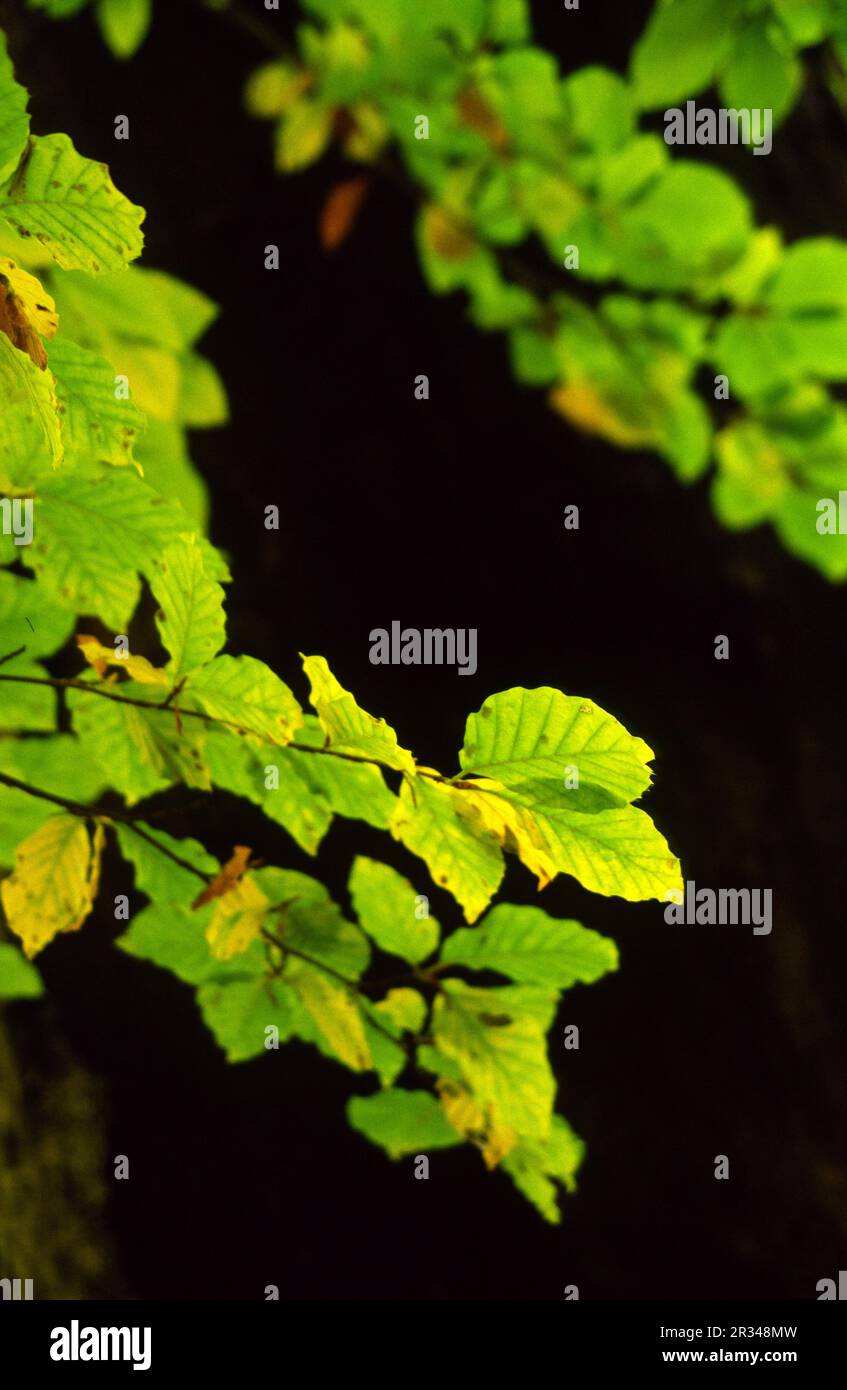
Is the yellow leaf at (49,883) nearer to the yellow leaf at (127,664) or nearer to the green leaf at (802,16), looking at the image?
the yellow leaf at (127,664)

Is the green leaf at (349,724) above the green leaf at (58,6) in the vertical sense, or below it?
below

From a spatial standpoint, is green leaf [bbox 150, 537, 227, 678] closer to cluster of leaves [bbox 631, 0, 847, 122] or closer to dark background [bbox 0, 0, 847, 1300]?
cluster of leaves [bbox 631, 0, 847, 122]

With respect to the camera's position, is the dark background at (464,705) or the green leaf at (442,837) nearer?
Result: the green leaf at (442,837)

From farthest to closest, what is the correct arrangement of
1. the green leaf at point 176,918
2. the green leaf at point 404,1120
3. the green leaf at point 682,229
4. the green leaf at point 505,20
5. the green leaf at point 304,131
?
the green leaf at point 304,131 → the green leaf at point 505,20 → the green leaf at point 682,229 → the green leaf at point 404,1120 → the green leaf at point 176,918

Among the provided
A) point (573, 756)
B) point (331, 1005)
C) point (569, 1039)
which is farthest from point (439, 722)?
point (573, 756)

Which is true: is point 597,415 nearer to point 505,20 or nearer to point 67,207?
point 505,20

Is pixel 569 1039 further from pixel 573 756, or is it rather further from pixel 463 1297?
pixel 573 756

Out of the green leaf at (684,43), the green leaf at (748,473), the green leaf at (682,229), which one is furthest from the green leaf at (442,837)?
the green leaf at (748,473)

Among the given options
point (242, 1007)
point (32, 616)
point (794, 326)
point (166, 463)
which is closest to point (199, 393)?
point (166, 463)
